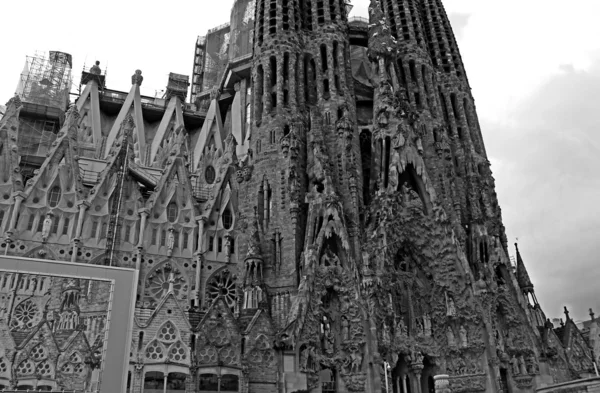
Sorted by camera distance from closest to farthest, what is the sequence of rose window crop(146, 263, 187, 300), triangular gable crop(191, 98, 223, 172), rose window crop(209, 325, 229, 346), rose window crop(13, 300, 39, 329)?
rose window crop(209, 325, 229, 346), rose window crop(13, 300, 39, 329), rose window crop(146, 263, 187, 300), triangular gable crop(191, 98, 223, 172)

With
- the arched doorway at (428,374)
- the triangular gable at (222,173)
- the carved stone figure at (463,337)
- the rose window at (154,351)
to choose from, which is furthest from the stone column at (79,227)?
the carved stone figure at (463,337)

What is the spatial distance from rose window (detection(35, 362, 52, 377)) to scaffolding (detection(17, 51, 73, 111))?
25.6 meters

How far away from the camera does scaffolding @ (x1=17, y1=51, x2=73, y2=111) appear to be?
38.4 metres

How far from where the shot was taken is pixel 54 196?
28000mm

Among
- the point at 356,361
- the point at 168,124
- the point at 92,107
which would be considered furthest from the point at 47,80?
the point at 356,361

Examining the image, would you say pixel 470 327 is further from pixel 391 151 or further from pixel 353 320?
pixel 391 151

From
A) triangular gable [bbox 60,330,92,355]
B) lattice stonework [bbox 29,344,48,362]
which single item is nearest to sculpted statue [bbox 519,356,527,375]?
triangular gable [bbox 60,330,92,355]

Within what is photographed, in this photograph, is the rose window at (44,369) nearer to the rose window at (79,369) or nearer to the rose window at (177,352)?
the rose window at (79,369)

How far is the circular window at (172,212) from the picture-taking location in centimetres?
2950

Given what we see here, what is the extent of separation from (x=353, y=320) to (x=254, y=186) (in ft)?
28.7

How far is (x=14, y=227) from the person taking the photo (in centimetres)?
2606

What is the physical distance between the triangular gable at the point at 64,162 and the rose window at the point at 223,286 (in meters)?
8.47

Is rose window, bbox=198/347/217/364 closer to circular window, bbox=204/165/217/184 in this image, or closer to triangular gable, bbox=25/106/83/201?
triangular gable, bbox=25/106/83/201

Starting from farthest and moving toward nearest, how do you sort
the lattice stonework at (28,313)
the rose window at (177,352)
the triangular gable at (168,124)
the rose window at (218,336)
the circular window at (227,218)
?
1. the triangular gable at (168,124)
2. the circular window at (227,218)
3. the lattice stonework at (28,313)
4. the rose window at (218,336)
5. the rose window at (177,352)
